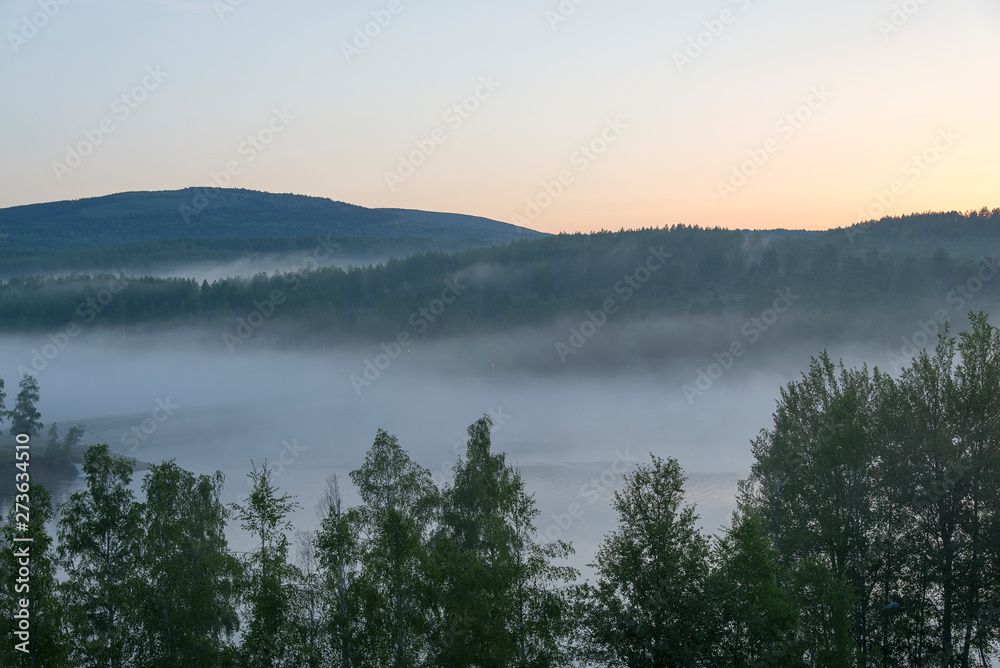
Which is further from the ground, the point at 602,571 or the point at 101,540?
the point at 101,540

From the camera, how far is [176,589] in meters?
16.0

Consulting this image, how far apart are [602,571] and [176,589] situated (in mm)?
8287

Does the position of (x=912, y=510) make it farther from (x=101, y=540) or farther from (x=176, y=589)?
(x=101, y=540)

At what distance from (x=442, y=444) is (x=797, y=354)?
7236cm

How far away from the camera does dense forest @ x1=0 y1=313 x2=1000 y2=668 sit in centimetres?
1477

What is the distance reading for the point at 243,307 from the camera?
516ft

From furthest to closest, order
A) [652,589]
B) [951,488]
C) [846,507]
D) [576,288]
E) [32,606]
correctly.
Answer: [576,288], [846,507], [951,488], [652,589], [32,606]

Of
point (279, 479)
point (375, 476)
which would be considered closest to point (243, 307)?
point (279, 479)

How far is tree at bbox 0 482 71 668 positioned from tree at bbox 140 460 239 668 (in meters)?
1.94

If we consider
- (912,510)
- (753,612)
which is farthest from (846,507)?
(753,612)

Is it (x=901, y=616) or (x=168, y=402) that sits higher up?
(x=168, y=402)

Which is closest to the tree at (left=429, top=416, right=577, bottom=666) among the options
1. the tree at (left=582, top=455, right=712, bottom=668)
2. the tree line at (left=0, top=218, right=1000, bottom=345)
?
the tree at (left=582, top=455, right=712, bottom=668)

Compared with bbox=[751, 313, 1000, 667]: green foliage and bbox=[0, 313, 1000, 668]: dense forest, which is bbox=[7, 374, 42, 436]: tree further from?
bbox=[751, 313, 1000, 667]: green foliage

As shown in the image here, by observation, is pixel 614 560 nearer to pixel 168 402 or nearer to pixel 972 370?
pixel 972 370
